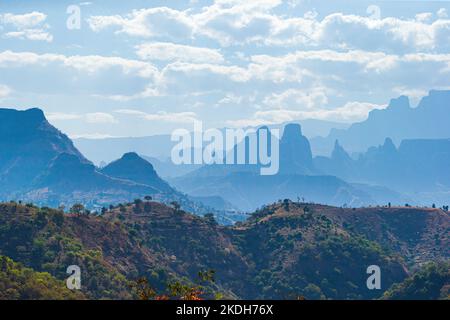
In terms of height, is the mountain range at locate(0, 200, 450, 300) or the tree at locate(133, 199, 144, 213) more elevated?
the tree at locate(133, 199, 144, 213)

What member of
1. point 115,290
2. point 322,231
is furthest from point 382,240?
point 115,290

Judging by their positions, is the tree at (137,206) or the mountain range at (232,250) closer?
the mountain range at (232,250)

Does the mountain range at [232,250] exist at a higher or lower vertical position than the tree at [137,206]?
lower

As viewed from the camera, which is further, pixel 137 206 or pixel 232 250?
pixel 137 206

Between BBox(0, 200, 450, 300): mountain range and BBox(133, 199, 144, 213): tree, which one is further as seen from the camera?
BBox(133, 199, 144, 213): tree

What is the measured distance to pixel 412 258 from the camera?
518 ft

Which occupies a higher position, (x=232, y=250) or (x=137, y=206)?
(x=137, y=206)
